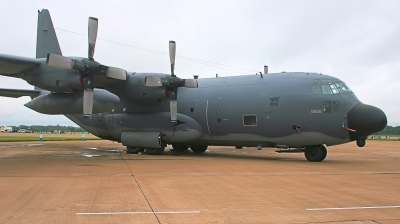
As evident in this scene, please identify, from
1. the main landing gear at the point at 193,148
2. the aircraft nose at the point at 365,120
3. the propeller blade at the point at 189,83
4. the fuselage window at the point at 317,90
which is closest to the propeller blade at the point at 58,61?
the propeller blade at the point at 189,83

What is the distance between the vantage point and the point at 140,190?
808cm

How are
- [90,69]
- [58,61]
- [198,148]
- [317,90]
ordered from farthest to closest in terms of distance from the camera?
[198,148] < [317,90] < [90,69] < [58,61]

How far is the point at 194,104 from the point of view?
19.2 metres

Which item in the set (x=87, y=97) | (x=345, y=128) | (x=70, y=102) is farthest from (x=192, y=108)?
(x=345, y=128)

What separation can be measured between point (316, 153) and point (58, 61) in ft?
38.7

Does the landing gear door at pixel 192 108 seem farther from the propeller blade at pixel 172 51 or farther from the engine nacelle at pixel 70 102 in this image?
the engine nacelle at pixel 70 102

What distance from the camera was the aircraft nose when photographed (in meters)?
14.6

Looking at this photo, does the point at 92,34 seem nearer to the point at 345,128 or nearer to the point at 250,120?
the point at 250,120

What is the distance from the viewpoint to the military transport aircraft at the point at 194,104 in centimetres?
1527

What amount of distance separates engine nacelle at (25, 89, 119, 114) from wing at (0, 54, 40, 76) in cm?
203

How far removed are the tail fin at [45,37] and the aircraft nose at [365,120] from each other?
1570 cm

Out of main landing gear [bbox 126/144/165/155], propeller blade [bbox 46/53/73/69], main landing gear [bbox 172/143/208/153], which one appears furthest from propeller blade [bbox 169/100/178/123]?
propeller blade [bbox 46/53/73/69]

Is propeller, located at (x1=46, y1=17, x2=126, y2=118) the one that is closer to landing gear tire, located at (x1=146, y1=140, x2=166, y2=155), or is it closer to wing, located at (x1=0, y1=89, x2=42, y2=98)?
landing gear tire, located at (x1=146, y1=140, x2=166, y2=155)

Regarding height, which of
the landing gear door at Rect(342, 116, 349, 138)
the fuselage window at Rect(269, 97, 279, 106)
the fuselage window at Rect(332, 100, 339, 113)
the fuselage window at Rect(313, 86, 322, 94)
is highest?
the fuselage window at Rect(313, 86, 322, 94)
